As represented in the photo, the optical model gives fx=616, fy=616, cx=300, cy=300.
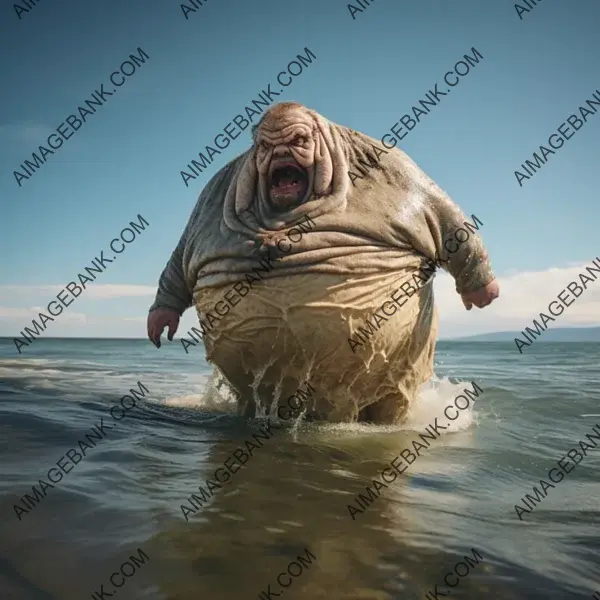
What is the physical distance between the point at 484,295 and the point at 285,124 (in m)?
1.89

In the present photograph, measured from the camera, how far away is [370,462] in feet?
11.4

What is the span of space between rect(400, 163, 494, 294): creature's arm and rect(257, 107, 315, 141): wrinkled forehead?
2.76 ft

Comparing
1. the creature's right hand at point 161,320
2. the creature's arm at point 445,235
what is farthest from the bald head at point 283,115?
the creature's right hand at point 161,320

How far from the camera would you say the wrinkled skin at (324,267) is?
386 cm

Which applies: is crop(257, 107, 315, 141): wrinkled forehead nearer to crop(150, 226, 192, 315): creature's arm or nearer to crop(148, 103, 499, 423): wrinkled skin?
crop(148, 103, 499, 423): wrinkled skin

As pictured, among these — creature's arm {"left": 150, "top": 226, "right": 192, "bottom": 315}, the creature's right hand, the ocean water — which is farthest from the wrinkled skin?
the creature's right hand

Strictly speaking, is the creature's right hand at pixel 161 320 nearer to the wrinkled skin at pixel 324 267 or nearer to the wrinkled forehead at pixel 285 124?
the wrinkled skin at pixel 324 267

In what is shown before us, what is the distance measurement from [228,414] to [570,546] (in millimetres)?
3149

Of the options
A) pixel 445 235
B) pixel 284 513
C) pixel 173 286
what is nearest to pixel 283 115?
pixel 445 235

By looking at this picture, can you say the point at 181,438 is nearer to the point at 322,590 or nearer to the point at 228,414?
the point at 228,414

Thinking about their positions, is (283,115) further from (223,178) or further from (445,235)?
(445,235)

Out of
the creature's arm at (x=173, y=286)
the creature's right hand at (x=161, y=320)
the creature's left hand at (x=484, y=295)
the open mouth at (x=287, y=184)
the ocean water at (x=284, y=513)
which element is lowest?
the creature's right hand at (x=161, y=320)

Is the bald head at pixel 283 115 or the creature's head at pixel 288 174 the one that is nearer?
the creature's head at pixel 288 174

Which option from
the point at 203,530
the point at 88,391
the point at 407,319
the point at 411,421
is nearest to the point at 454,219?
the point at 407,319
